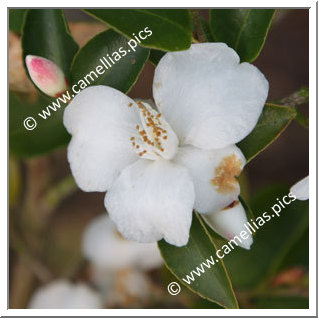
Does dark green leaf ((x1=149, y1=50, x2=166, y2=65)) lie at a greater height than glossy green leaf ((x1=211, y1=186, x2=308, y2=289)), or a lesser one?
greater

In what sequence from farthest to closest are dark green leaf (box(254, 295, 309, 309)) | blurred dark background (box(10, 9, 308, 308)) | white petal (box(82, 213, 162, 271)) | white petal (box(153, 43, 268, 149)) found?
1. blurred dark background (box(10, 9, 308, 308))
2. white petal (box(82, 213, 162, 271))
3. dark green leaf (box(254, 295, 309, 309))
4. white petal (box(153, 43, 268, 149))

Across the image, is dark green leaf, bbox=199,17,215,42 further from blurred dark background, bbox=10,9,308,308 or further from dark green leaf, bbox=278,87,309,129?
blurred dark background, bbox=10,9,308,308

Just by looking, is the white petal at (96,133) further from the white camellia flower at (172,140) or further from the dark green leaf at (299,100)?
the dark green leaf at (299,100)

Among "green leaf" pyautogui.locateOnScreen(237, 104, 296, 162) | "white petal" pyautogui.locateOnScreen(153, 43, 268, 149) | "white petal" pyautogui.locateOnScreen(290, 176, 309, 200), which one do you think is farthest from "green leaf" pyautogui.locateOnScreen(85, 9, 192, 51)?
"white petal" pyautogui.locateOnScreen(290, 176, 309, 200)

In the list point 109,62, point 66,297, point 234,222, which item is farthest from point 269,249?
point 109,62

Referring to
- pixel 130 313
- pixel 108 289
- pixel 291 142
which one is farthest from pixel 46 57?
pixel 291 142

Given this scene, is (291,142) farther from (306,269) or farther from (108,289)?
(108,289)
